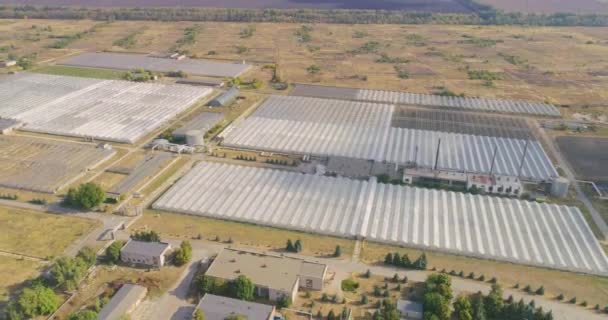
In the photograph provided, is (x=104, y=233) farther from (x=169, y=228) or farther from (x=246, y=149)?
(x=246, y=149)

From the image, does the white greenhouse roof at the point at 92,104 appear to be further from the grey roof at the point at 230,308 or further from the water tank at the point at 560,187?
the water tank at the point at 560,187

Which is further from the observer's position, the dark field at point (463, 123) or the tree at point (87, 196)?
the dark field at point (463, 123)

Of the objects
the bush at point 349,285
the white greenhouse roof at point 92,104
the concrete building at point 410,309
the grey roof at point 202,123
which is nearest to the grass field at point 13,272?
the white greenhouse roof at point 92,104

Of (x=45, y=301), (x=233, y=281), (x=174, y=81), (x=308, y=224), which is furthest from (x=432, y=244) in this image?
(x=174, y=81)

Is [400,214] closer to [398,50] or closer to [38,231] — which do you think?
[38,231]

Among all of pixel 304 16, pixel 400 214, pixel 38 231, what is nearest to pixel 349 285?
pixel 400 214

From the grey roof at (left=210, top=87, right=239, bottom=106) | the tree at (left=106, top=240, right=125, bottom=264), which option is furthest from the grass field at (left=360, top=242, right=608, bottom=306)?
the grey roof at (left=210, top=87, right=239, bottom=106)
